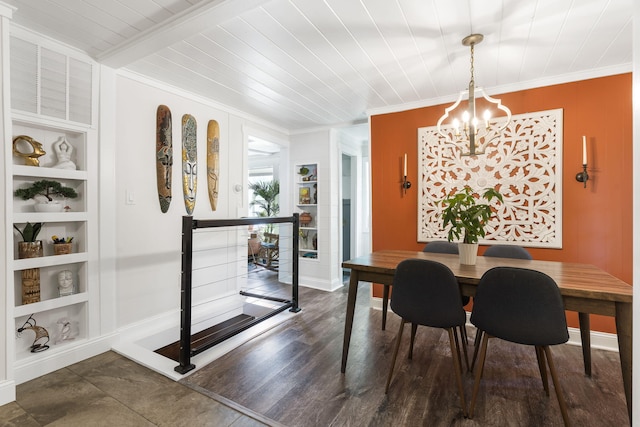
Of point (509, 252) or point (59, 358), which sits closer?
point (59, 358)

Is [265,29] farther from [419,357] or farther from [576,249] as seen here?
[576,249]

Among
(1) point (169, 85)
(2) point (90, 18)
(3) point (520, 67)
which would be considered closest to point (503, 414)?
(3) point (520, 67)

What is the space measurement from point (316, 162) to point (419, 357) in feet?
9.39

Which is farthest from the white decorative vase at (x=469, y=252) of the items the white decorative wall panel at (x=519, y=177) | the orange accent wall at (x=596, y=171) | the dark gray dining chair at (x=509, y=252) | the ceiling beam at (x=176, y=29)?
the ceiling beam at (x=176, y=29)

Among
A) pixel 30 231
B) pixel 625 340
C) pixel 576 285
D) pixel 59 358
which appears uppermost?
pixel 30 231

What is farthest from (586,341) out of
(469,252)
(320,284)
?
(320,284)

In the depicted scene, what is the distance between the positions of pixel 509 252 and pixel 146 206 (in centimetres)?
314

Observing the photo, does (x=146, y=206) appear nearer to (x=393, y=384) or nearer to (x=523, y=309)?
(x=393, y=384)

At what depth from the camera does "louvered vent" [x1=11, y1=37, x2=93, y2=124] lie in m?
2.00

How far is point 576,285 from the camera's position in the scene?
1.55 metres

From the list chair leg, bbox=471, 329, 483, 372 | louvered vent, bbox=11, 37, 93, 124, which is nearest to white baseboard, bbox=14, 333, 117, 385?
louvered vent, bbox=11, 37, 93, 124

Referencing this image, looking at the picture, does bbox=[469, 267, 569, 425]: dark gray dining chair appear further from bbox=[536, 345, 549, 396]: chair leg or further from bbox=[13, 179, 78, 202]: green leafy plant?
bbox=[13, 179, 78, 202]: green leafy plant

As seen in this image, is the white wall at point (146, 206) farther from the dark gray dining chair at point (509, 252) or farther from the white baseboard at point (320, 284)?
the dark gray dining chair at point (509, 252)

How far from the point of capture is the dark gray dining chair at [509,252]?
94.4 inches
